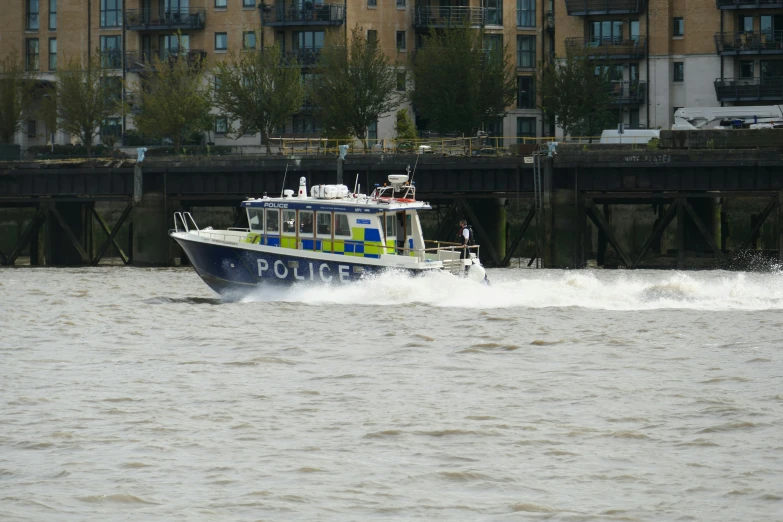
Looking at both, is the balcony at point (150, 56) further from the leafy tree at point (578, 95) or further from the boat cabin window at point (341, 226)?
the boat cabin window at point (341, 226)

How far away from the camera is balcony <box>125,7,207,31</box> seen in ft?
308

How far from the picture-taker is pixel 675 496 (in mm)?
17859

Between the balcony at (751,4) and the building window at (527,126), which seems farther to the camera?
the building window at (527,126)

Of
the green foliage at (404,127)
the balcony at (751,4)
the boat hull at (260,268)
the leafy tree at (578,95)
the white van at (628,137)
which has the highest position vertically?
the balcony at (751,4)

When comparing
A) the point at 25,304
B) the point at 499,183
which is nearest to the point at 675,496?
the point at 25,304

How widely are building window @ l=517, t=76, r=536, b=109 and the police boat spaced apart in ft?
182

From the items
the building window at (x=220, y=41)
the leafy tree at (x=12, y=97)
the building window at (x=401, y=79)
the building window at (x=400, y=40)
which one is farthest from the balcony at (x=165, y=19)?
the building window at (x=401, y=79)

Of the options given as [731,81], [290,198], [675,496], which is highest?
[731,81]

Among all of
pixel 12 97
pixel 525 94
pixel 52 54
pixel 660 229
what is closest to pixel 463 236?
pixel 660 229

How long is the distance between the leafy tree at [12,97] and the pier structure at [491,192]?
24.3 metres

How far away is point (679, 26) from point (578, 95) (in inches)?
312

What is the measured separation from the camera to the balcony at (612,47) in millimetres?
87938

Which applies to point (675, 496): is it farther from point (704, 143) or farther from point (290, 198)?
point (704, 143)

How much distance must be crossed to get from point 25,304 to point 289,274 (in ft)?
26.6
